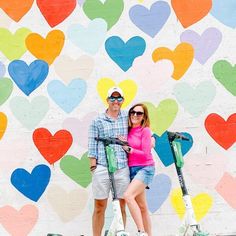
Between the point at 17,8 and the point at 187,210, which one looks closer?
the point at 187,210

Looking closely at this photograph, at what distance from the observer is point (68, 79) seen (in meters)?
6.88

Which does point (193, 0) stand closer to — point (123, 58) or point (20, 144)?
point (123, 58)

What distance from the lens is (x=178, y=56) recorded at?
6828 mm

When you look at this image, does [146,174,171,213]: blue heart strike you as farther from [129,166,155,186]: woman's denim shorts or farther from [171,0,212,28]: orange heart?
[171,0,212,28]: orange heart

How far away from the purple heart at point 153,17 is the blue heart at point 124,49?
0.47ft

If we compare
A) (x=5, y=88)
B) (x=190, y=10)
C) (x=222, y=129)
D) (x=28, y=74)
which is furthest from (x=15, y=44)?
(x=222, y=129)

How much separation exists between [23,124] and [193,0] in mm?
2423

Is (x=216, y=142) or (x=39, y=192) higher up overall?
(x=216, y=142)

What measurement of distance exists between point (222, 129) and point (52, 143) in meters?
1.96

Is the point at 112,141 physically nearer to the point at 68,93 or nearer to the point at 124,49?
the point at 68,93

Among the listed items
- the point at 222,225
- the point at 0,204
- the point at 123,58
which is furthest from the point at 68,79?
the point at 222,225

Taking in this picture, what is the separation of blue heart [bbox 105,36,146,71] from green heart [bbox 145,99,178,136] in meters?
0.54

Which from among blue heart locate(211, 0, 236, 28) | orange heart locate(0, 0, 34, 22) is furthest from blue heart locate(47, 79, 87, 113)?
blue heart locate(211, 0, 236, 28)

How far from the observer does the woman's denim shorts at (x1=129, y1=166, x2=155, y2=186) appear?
5.93m
